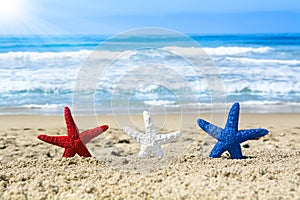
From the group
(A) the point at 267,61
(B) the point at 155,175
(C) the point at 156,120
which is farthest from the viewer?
(A) the point at 267,61

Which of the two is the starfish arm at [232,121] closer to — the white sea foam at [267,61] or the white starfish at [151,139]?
the white starfish at [151,139]

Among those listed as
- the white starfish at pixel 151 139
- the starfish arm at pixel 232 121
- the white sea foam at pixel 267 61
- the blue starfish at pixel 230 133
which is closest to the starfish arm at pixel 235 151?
the blue starfish at pixel 230 133

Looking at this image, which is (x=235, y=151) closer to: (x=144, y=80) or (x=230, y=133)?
(x=230, y=133)

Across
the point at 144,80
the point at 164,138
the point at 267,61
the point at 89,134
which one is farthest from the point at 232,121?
the point at 267,61

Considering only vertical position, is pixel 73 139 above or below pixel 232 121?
below

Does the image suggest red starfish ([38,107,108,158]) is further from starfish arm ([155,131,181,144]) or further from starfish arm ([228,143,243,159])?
starfish arm ([228,143,243,159])

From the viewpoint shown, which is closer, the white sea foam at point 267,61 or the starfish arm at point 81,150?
the starfish arm at point 81,150

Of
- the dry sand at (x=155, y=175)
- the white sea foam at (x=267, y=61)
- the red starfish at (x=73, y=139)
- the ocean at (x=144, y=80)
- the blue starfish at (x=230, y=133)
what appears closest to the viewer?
the dry sand at (x=155, y=175)

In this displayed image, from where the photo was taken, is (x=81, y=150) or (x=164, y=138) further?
(x=81, y=150)

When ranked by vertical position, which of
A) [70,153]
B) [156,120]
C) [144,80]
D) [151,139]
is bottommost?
[156,120]

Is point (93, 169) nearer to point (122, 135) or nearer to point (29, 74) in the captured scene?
point (122, 135)
